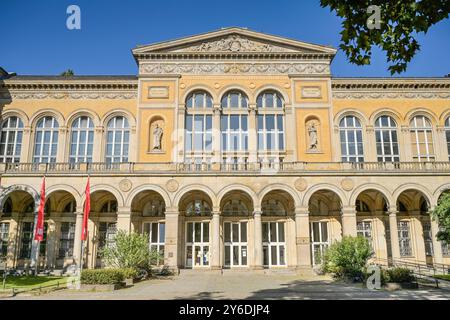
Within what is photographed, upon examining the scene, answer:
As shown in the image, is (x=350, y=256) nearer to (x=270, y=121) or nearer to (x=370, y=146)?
(x=370, y=146)

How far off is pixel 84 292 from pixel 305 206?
18.0m

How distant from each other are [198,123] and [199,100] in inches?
93.1

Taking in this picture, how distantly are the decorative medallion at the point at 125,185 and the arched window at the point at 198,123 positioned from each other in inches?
268

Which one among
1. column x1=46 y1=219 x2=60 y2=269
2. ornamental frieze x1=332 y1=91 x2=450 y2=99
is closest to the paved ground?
column x1=46 y1=219 x2=60 y2=269

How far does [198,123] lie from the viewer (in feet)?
121

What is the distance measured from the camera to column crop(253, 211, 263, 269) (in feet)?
99.9

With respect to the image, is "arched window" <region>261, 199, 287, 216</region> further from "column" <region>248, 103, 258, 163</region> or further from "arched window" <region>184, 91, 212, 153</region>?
"arched window" <region>184, 91, 212, 153</region>

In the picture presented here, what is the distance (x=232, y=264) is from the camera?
3362 cm

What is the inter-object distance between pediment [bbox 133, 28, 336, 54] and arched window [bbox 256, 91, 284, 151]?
463cm

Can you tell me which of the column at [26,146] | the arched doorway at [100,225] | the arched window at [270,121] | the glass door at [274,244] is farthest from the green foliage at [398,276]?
the column at [26,146]

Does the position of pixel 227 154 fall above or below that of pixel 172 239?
above

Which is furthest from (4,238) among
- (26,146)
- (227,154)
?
(227,154)
